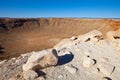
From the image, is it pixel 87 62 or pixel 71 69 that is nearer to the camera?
pixel 71 69

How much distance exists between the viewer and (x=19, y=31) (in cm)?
6369

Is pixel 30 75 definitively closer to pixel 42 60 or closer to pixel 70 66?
pixel 42 60

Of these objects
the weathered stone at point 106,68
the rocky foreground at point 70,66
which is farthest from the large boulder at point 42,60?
the weathered stone at point 106,68

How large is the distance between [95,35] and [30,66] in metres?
6.62

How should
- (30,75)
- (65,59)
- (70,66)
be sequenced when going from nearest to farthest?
(30,75) → (70,66) → (65,59)

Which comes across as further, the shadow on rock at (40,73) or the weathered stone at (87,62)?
the weathered stone at (87,62)

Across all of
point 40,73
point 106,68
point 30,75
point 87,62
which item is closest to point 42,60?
point 40,73

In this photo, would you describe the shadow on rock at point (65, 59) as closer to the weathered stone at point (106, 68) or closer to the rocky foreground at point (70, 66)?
the rocky foreground at point (70, 66)

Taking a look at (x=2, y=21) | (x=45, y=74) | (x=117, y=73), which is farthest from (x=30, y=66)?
(x=2, y=21)

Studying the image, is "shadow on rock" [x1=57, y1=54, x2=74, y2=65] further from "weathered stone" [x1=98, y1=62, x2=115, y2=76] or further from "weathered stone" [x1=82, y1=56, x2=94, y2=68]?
"weathered stone" [x1=98, y1=62, x2=115, y2=76]

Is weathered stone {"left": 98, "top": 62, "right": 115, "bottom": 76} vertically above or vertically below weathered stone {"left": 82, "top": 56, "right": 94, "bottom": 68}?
below

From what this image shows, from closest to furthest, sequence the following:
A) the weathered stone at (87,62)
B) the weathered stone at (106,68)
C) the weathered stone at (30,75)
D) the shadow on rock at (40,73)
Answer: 1. the weathered stone at (30,75)
2. the shadow on rock at (40,73)
3. the weathered stone at (106,68)
4. the weathered stone at (87,62)

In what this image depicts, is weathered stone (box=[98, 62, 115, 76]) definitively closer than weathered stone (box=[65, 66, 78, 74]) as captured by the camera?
No

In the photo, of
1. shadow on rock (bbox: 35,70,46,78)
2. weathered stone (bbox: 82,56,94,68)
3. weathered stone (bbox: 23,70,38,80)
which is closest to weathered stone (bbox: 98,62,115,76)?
weathered stone (bbox: 82,56,94,68)
